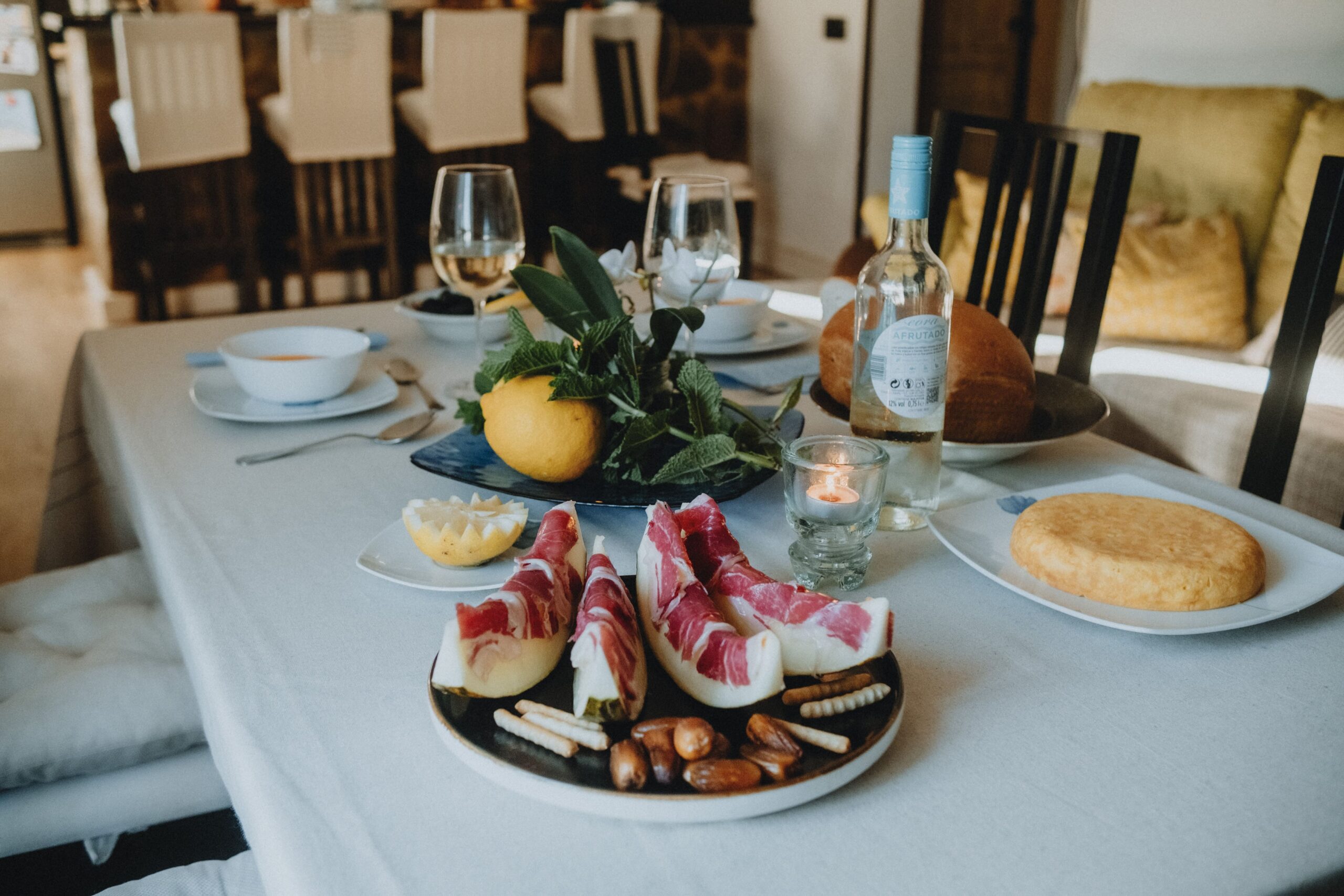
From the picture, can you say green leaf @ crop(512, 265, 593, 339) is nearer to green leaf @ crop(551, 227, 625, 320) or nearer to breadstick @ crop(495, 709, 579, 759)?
green leaf @ crop(551, 227, 625, 320)

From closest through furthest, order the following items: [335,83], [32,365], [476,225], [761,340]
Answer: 1. [476,225]
2. [761,340]
3. [335,83]
4. [32,365]

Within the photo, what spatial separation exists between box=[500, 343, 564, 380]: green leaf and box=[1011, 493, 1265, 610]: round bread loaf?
38 cm

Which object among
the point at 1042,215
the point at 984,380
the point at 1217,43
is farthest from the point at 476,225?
the point at 1217,43

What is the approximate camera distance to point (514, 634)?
587mm

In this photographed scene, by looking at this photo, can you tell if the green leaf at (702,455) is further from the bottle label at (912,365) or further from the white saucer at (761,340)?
the white saucer at (761,340)

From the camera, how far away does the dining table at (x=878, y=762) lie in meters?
0.51

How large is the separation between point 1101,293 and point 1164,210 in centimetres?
142

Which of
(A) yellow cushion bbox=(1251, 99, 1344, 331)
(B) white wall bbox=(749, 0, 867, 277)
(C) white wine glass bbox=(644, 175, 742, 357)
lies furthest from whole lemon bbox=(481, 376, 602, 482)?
(B) white wall bbox=(749, 0, 867, 277)

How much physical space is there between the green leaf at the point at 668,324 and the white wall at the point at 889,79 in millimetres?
3904

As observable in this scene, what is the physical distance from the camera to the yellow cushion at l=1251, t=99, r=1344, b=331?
2.45 m

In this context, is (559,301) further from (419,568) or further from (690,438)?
(419,568)

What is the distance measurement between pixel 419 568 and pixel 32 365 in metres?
3.65

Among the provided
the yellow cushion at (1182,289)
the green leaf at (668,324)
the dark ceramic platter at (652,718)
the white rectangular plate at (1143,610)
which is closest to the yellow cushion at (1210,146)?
the yellow cushion at (1182,289)

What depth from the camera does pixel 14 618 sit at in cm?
120
